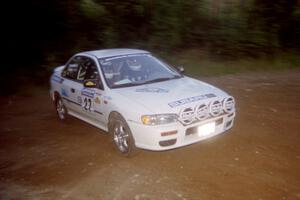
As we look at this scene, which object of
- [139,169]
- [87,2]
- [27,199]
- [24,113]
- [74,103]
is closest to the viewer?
[27,199]

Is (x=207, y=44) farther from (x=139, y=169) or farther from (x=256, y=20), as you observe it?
(x=139, y=169)

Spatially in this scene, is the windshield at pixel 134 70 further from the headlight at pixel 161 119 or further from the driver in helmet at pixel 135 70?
the headlight at pixel 161 119

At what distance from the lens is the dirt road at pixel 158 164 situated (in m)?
5.27

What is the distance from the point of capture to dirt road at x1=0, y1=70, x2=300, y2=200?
5273 mm

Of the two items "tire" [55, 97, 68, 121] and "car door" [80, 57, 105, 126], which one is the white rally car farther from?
"tire" [55, 97, 68, 121]

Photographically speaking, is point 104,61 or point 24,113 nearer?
point 104,61

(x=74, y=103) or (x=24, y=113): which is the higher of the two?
(x=74, y=103)

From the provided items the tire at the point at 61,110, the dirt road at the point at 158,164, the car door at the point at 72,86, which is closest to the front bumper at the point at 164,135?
the dirt road at the point at 158,164

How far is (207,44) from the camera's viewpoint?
1441 cm

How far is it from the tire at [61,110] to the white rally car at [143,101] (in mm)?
543

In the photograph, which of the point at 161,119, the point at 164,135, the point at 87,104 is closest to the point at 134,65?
the point at 87,104

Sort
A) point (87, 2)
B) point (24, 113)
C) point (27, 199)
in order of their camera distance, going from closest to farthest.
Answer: point (27, 199) < point (24, 113) < point (87, 2)

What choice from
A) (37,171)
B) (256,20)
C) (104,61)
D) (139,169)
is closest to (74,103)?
(104,61)

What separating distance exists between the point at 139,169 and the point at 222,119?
4.82 feet
